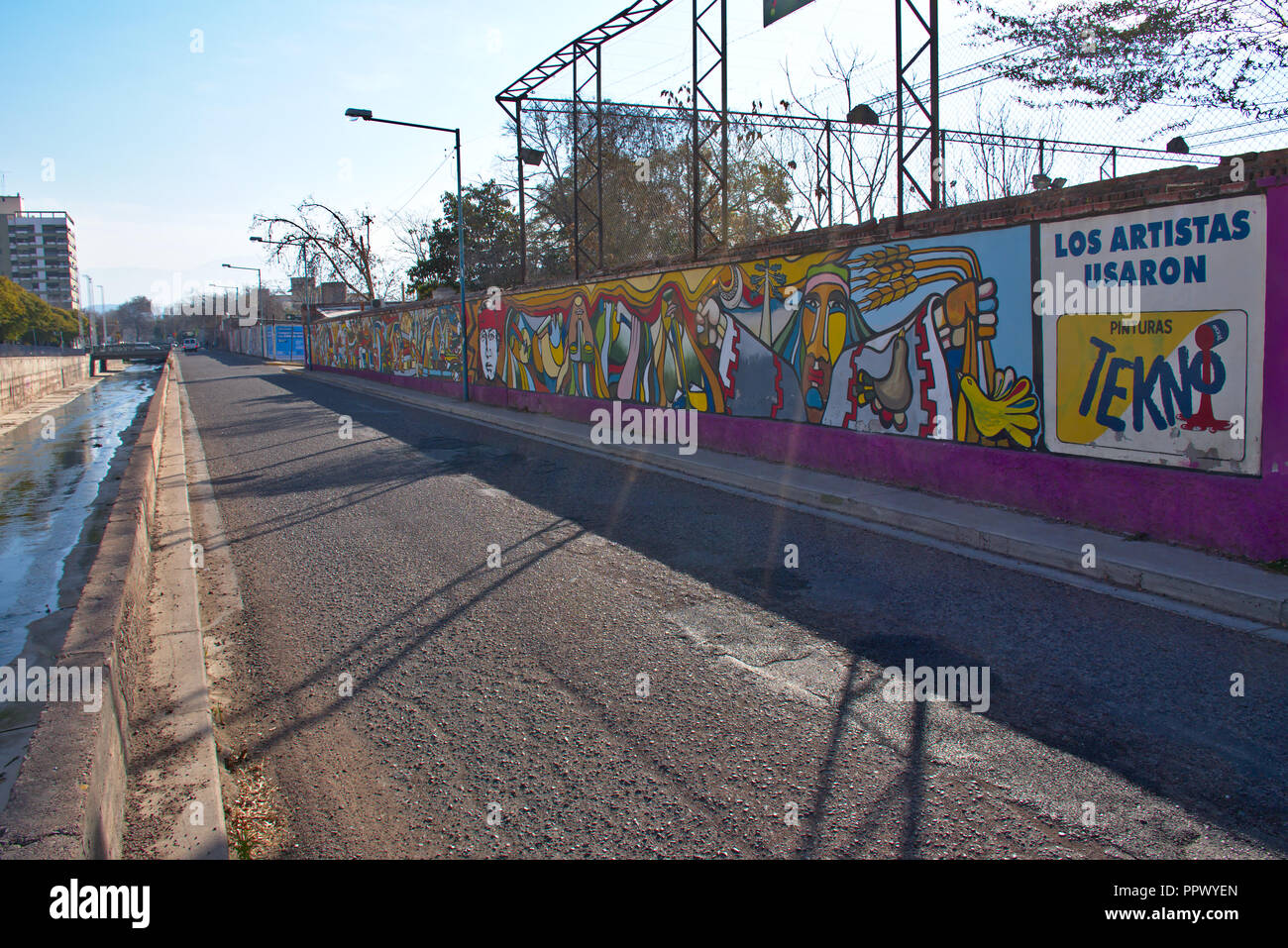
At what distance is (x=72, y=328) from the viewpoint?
10956cm

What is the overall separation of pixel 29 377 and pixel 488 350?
20.2 m

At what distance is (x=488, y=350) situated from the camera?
22.2 m

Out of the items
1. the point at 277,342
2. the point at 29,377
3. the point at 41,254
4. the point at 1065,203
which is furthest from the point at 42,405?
the point at 41,254

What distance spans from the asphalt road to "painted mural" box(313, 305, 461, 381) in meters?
17.9

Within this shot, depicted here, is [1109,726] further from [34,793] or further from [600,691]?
[34,793]

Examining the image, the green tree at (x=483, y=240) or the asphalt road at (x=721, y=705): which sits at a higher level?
the green tree at (x=483, y=240)

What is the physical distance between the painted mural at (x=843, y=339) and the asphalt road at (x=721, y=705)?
6.88ft

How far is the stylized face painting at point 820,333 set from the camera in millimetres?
10539

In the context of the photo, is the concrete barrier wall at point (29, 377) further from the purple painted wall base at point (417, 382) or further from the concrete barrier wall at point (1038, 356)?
the concrete barrier wall at point (1038, 356)

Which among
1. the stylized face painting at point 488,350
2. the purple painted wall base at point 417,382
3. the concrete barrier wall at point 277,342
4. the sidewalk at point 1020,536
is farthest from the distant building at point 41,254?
the sidewalk at point 1020,536

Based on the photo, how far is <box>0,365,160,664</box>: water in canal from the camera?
22.5 ft

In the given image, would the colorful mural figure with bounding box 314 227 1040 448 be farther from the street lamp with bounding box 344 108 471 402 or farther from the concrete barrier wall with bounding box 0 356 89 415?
the concrete barrier wall with bounding box 0 356 89 415

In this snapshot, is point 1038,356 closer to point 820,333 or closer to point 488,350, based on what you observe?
point 820,333

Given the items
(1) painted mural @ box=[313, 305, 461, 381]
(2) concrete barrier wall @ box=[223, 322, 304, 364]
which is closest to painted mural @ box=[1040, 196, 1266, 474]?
(1) painted mural @ box=[313, 305, 461, 381]
